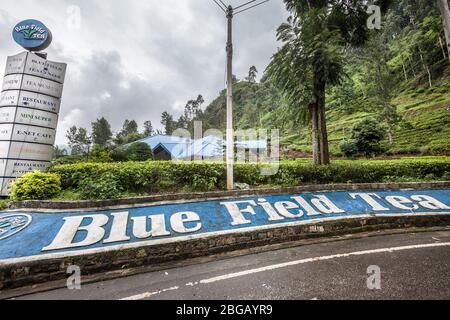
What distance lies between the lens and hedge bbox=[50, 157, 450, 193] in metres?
7.18

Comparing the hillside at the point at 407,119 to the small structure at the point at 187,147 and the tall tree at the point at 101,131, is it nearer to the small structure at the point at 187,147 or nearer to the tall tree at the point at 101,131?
the small structure at the point at 187,147

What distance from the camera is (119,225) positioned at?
482cm

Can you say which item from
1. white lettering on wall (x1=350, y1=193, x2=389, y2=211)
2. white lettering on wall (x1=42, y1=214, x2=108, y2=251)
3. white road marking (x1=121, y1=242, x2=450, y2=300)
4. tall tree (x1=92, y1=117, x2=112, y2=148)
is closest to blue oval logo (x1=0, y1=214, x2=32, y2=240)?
white lettering on wall (x1=42, y1=214, x2=108, y2=251)

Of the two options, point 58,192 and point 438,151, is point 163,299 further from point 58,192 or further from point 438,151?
point 438,151

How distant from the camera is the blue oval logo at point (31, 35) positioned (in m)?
8.33

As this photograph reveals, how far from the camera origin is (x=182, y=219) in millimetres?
5180

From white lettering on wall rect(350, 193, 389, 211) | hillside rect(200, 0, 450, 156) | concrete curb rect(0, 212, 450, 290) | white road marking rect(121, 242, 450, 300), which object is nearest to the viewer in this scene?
white road marking rect(121, 242, 450, 300)

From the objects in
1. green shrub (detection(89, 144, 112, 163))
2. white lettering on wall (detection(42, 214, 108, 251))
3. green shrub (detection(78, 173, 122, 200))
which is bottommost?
white lettering on wall (detection(42, 214, 108, 251))

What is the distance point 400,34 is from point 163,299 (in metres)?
92.7

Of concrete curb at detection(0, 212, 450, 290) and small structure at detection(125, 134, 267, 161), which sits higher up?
small structure at detection(125, 134, 267, 161)

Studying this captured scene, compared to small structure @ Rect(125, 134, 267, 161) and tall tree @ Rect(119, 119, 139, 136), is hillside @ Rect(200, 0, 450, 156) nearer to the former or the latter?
small structure @ Rect(125, 134, 267, 161)

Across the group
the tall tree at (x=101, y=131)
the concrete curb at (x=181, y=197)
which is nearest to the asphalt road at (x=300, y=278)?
the concrete curb at (x=181, y=197)

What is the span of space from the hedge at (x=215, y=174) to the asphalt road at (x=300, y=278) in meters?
3.76

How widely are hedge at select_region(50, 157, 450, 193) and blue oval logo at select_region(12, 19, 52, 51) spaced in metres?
5.20
